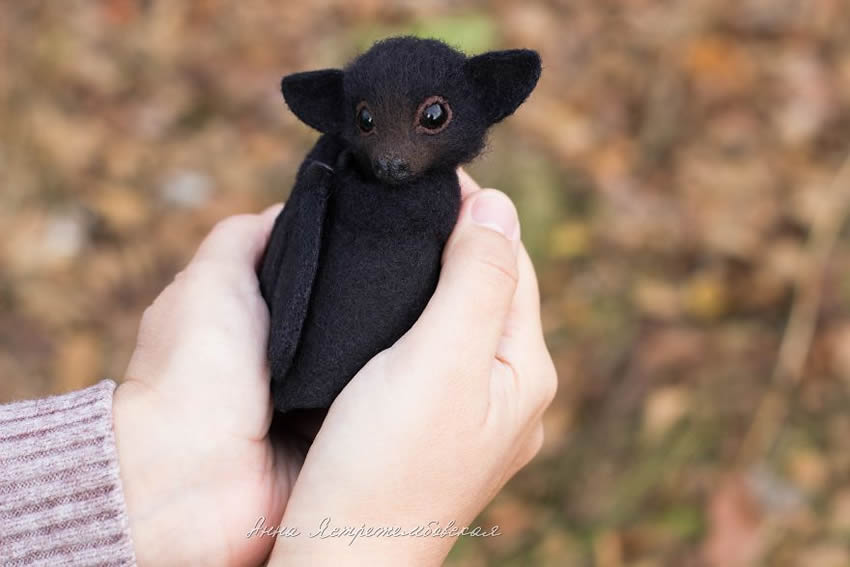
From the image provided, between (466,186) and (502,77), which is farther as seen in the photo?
(466,186)

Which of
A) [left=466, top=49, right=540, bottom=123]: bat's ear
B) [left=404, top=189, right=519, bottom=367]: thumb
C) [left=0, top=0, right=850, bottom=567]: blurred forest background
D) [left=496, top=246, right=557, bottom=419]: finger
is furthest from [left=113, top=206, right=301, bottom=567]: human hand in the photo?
[left=0, top=0, right=850, bottom=567]: blurred forest background

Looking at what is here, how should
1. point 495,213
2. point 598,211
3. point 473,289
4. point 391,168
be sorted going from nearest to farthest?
point 391,168
point 473,289
point 495,213
point 598,211

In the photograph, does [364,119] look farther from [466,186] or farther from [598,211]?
[598,211]

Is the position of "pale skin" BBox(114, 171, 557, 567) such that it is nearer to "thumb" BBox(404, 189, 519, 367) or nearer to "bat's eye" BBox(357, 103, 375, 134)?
"thumb" BBox(404, 189, 519, 367)

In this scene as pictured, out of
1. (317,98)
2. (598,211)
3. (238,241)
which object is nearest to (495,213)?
(317,98)

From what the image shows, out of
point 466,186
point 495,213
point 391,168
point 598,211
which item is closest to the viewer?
point 391,168

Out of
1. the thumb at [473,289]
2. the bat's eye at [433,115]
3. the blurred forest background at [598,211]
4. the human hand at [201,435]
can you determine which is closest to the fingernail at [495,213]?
the thumb at [473,289]
